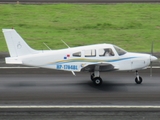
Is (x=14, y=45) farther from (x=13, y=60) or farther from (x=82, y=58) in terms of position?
(x=82, y=58)

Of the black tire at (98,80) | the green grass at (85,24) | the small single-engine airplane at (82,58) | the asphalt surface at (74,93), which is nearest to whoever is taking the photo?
the asphalt surface at (74,93)

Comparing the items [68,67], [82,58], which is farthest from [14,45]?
[82,58]

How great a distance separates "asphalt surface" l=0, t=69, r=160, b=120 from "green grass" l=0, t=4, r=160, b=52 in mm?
7742

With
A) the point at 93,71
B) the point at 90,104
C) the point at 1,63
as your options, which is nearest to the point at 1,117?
the point at 90,104

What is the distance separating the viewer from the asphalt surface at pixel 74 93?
60.0 ft

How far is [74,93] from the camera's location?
854 inches

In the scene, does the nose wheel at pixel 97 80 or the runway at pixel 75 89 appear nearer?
the runway at pixel 75 89

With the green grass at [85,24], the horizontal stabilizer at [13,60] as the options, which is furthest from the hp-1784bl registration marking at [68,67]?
the green grass at [85,24]

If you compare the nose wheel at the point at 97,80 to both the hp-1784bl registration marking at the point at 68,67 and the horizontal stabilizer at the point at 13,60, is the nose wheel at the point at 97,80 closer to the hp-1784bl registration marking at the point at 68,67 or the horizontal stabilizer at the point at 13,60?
the hp-1784bl registration marking at the point at 68,67

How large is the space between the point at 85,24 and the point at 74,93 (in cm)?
1881

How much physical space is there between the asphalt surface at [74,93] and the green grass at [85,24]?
7742mm

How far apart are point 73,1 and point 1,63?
66.7 ft

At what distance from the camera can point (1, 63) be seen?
28.7m

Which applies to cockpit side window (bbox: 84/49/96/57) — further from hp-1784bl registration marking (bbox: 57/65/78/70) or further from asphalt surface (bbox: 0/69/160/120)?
asphalt surface (bbox: 0/69/160/120)
